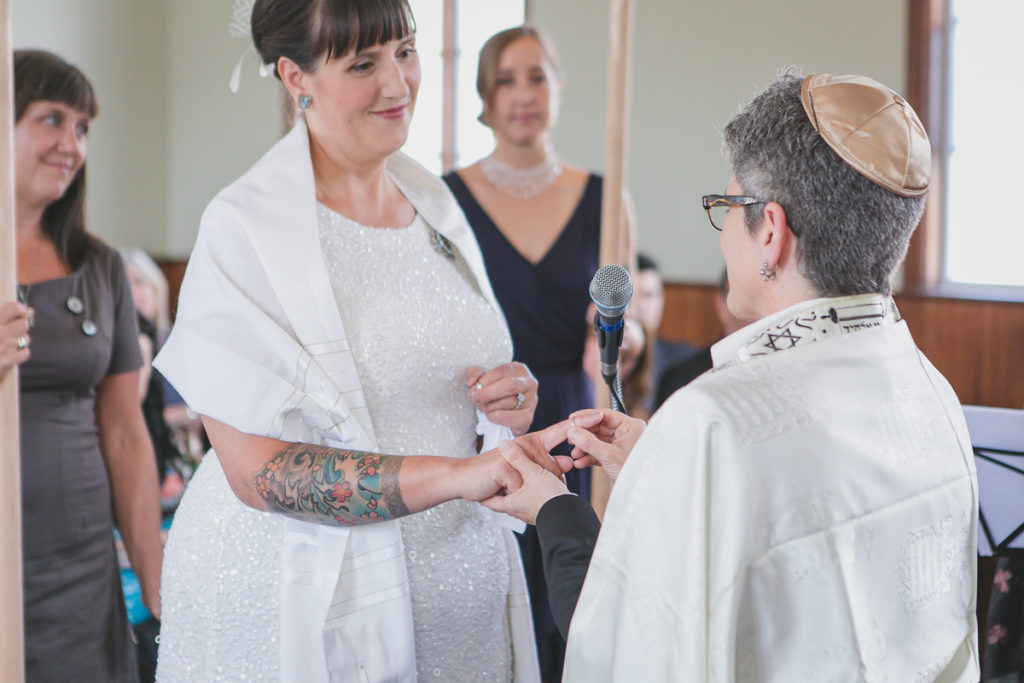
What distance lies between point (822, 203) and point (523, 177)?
1.88m

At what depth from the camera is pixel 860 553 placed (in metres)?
1.19

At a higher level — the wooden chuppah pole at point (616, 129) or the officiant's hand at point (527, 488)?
the wooden chuppah pole at point (616, 129)

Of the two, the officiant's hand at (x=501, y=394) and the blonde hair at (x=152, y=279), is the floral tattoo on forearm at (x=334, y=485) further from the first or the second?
the blonde hair at (x=152, y=279)

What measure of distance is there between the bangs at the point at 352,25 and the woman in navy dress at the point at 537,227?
1293 millimetres

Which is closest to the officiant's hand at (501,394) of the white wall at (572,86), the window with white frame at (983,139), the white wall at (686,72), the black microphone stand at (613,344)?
the black microphone stand at (613,344)

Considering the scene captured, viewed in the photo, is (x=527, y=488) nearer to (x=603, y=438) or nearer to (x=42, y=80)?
(x=603, y=438)

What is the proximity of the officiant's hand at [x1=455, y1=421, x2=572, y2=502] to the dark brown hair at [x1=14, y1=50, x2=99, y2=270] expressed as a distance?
1.29 m

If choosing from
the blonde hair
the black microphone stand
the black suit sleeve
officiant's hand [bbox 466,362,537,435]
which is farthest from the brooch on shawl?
the blonde hair

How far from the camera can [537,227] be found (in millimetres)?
2990

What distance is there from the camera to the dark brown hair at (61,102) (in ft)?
7.50

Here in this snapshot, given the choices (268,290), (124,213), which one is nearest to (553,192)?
(268,290)

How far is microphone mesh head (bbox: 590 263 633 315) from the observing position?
155 cm

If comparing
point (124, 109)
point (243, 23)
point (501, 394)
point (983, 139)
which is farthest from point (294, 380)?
point (124, 109)

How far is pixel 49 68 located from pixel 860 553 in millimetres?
2026
